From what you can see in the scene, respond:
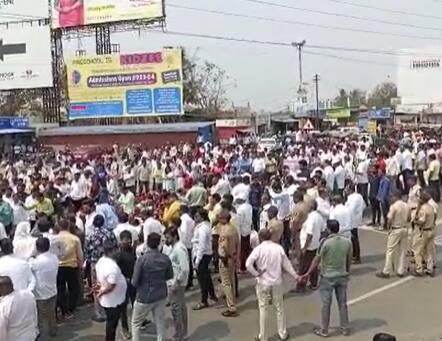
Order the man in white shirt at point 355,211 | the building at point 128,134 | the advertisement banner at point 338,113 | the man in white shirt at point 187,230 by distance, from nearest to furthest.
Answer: the man in white shirt at point 187,230 → the man in white shirt at point 355,211 → the building at point 128,134 → the advertisement banner at point 338,113

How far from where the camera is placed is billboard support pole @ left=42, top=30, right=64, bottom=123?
159 feet

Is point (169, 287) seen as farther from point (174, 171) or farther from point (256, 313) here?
point (174, 171)

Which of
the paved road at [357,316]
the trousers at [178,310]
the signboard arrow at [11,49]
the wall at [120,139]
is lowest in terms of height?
the paved road at [357,316]

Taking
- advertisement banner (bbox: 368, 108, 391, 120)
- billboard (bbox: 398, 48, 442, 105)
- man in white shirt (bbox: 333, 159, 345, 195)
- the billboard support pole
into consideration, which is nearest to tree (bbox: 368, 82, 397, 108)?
billboard (bbox: 398, 48, 442, 105)

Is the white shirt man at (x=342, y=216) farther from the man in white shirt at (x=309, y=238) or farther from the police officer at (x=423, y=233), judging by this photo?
the police officer at (x=423, y=233)

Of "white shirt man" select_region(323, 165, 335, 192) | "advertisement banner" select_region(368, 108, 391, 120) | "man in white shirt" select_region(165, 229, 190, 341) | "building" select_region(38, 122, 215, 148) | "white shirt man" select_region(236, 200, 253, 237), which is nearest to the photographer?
"man in white shirt" select_region(165, 229, 190, 341)

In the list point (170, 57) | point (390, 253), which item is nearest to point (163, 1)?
point (170, 57)

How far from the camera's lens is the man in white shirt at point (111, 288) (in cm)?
873

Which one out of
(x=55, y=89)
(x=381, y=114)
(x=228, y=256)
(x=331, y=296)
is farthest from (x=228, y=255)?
(x=381, y=114)

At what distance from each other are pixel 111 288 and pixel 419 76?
3347 inches

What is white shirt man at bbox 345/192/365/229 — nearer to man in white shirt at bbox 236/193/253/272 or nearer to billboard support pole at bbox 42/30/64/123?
man in white shirt at bbox 236/193/253/272

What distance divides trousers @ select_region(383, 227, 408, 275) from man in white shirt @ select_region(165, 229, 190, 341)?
4.15m

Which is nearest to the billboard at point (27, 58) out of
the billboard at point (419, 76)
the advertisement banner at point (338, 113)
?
the advertisement banner at point (338, 113)

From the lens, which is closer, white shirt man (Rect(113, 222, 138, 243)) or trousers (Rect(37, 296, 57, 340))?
trousers (Rect(37, 296, 57, 340))
